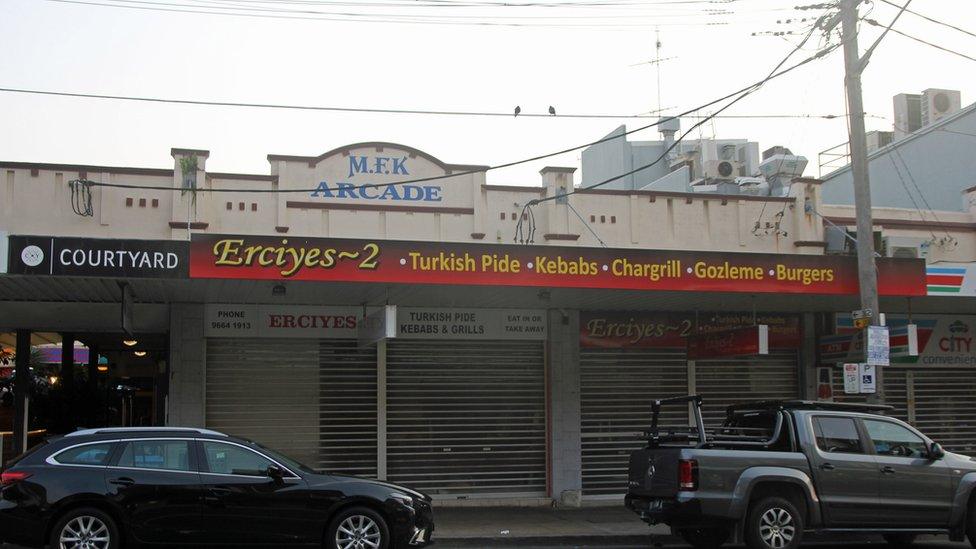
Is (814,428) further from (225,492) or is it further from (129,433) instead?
(129,433)

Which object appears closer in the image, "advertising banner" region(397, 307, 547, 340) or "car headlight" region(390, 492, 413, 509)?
"car headlight" region(390, 492, 413, 509)

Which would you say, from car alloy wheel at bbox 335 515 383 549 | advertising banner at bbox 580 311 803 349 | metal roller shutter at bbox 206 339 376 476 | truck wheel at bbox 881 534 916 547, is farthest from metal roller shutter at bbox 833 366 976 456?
car alloy wheel at bbox 335 515 383 549

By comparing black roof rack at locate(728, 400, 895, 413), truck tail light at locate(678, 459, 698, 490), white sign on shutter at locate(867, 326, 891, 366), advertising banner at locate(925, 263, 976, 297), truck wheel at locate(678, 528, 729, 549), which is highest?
advertising banner at locate(925, 263, 976, 297)

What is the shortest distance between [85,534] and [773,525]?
762 cm

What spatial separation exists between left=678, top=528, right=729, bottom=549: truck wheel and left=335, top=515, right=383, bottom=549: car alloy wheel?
395cm

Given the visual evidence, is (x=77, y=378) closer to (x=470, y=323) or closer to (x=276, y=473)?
(x=470, y=323)

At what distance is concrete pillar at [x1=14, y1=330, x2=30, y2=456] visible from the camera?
50.4 feet

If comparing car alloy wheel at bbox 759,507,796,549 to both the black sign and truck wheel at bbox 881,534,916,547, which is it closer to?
truck wheel at bbox 881,534,916,547

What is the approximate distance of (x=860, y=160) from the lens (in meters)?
13.2

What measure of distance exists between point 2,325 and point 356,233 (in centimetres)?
598

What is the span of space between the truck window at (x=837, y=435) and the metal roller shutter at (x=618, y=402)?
18.9 ft

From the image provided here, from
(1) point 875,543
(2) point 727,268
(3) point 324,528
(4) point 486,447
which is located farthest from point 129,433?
(1) point 875,543

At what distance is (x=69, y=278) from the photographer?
12484mm

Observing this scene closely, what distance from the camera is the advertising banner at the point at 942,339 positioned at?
59.4 feet
